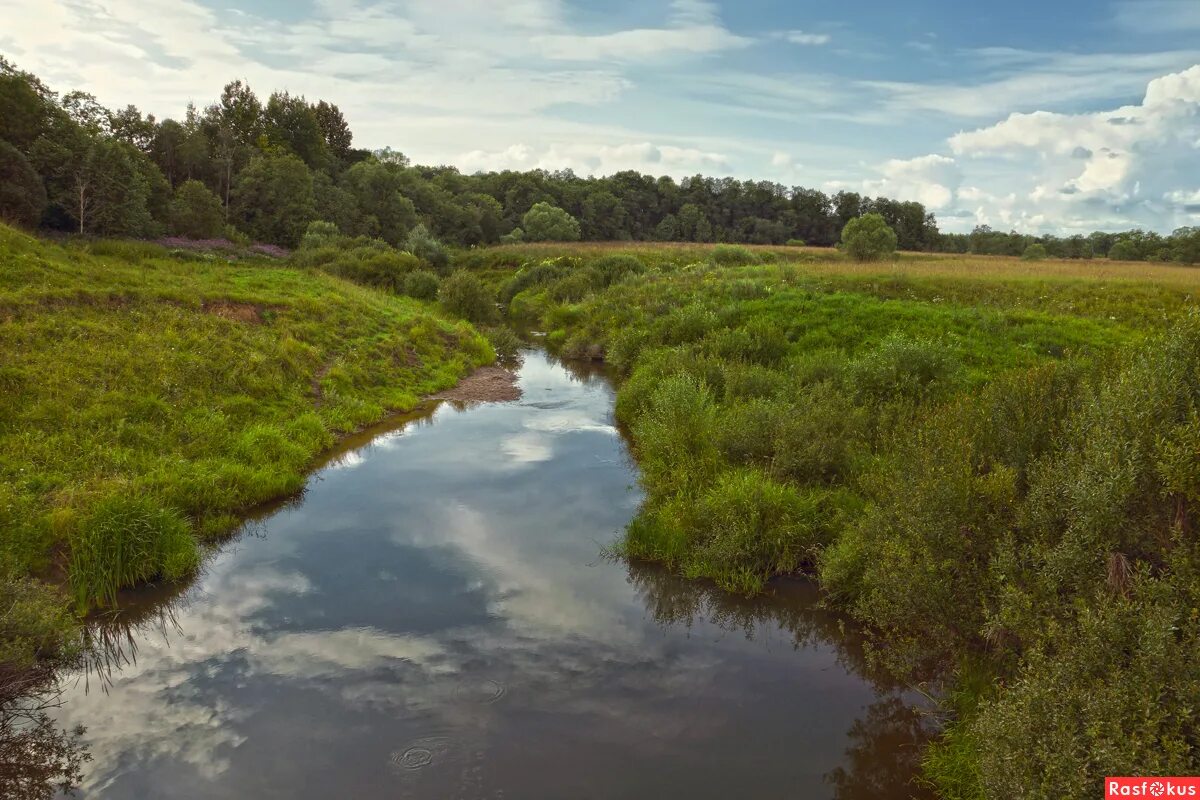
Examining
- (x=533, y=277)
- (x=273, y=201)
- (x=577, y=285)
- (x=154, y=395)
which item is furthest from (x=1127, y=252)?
(x=154, y=395)

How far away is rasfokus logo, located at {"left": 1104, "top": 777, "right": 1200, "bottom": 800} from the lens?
16.0ft

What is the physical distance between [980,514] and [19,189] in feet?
121

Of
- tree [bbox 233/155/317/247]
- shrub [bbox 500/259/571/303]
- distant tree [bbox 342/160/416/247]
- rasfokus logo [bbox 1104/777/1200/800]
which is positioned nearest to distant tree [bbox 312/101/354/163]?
distant tree [bbox 342/160/416/247]

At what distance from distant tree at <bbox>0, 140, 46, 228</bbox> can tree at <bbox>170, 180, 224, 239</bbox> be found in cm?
961

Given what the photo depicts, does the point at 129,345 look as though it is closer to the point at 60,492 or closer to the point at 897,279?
the point at 60,492

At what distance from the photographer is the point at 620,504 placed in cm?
1507

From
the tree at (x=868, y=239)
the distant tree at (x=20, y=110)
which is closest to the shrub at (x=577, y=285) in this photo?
the tree at (x=868, y=239)

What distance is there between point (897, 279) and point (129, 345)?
2969cm

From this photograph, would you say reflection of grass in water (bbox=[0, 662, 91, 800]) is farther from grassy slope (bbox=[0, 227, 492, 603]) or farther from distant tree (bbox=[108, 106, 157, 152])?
distant tree (bbox=[108, 106, 157, 152])

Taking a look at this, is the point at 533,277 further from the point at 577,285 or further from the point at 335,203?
the point at 335,203

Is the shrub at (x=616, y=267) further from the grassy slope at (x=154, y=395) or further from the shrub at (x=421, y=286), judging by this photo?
the grassy slope at (x=154, y=395)

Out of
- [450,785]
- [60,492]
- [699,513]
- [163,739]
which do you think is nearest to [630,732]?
[450,785]

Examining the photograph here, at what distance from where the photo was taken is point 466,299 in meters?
38.3

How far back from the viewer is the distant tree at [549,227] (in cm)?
8288
